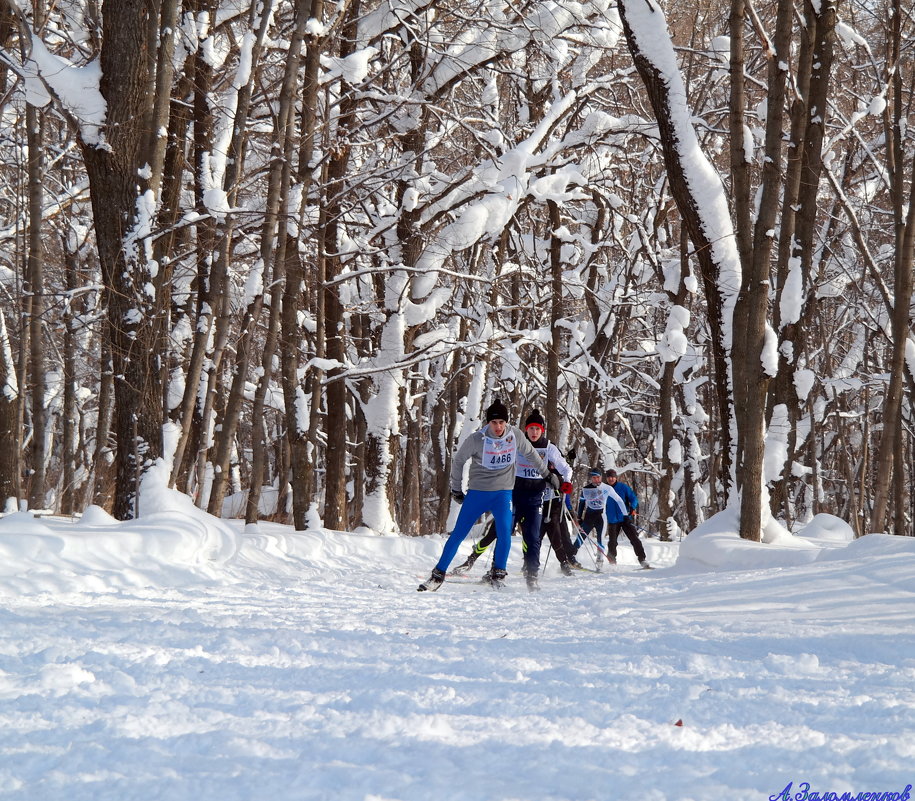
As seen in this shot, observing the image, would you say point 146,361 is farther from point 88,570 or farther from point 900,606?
point 900,606

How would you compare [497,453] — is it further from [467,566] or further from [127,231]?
[127,231]

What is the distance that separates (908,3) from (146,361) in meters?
14.2

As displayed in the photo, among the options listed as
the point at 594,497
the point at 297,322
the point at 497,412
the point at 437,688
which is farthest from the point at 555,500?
the point at 437,688

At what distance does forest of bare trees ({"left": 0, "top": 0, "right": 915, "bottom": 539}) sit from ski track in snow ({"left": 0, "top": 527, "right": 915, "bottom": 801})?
468 centimetres

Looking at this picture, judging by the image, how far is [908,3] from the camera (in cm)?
1576

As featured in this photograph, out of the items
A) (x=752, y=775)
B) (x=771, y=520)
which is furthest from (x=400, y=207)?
(x=752, y=775)

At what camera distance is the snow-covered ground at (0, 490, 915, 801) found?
2.53 meters

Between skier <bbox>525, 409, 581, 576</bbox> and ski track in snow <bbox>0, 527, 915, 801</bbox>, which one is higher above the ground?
skier <bbox>525, 409, 581, 576</bbox>

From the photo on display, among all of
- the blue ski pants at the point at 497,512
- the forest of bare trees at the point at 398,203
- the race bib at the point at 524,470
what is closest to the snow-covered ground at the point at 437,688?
the blue ski pants at the point at 497,512

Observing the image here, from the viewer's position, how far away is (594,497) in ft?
48.9

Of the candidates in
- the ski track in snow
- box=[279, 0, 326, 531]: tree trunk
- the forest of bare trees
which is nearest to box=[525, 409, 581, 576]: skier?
the forest of bare trees

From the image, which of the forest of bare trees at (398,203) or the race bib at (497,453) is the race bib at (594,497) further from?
the race bib at (497,453)

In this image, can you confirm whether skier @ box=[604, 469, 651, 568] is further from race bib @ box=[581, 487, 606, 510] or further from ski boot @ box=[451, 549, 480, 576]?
ski boot @ box=[451, 549, 480, 576]

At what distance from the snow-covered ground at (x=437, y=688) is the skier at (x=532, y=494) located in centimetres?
182
